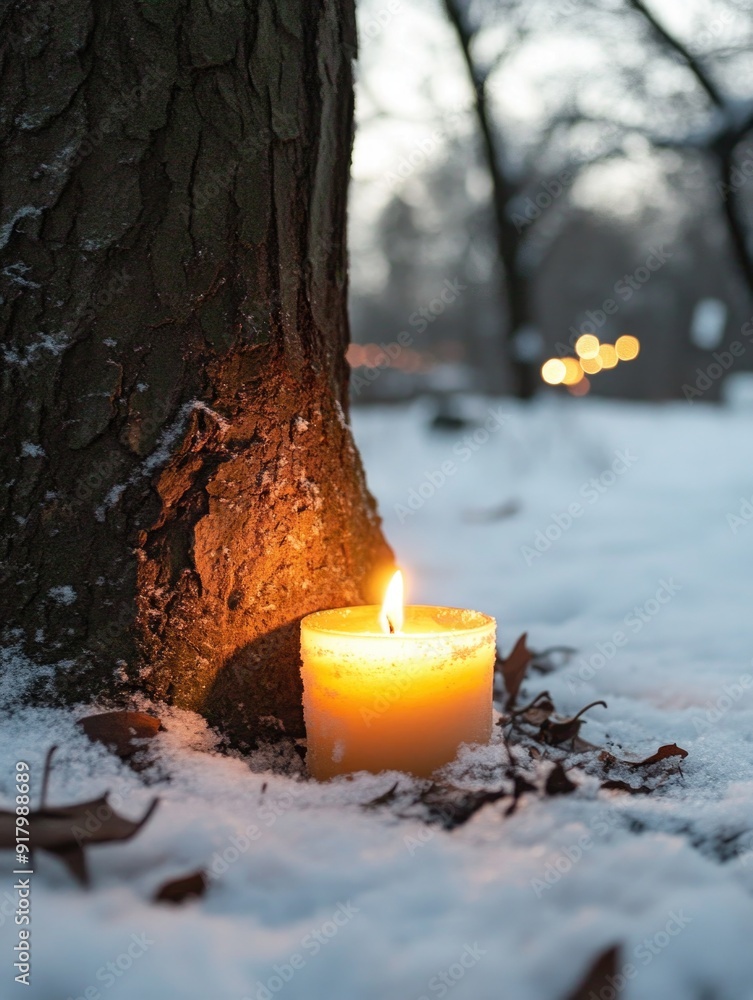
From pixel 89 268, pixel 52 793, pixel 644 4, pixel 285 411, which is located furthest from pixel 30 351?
pixel 644 4

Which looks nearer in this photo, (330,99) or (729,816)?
(729,816)

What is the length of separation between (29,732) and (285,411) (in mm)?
708

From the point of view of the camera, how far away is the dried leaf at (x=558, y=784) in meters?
1.27

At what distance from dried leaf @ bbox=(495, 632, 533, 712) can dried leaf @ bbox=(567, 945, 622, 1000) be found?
3.96 ft

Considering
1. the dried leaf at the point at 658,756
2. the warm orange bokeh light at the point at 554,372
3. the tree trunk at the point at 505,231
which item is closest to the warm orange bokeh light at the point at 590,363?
the warm orange bokeh light at the point at 554,372

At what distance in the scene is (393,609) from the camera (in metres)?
1.49

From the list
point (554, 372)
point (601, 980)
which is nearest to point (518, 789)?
point (601, 980)

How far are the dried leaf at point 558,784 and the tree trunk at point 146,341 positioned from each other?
1.88 ft

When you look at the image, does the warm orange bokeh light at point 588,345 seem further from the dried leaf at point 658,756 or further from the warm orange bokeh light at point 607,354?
the dried leaf at point 658,756

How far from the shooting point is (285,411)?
5.27ft

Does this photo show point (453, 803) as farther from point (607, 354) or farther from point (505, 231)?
point (607, 354)

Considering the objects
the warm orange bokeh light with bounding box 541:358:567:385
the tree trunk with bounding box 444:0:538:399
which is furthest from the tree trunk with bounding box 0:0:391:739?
the warm orange bokeh light with bounding box 541:358:567:385

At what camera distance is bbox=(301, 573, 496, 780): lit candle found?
139 cm

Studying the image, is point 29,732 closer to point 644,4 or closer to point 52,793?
point 52,793
